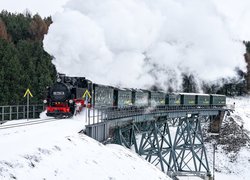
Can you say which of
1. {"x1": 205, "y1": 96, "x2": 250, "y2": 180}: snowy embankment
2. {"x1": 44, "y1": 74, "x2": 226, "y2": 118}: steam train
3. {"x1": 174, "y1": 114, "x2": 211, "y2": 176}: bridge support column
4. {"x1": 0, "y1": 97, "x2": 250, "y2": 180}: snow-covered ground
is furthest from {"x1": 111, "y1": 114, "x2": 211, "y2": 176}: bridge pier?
{"x1": 0, "y1": 97, "x2": 250, "y2": 180}: snow-covered ground

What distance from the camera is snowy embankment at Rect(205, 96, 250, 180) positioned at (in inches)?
1518

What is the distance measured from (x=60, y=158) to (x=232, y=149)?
33894mm

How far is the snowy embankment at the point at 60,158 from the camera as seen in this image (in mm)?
10594

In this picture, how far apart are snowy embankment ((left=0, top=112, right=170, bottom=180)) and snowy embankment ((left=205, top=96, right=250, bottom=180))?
23716 mm

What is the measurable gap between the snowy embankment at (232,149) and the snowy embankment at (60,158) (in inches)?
934

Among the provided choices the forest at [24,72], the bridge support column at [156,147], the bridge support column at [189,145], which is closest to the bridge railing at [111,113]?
the bridge support column at [156,147]

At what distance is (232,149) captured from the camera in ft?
140

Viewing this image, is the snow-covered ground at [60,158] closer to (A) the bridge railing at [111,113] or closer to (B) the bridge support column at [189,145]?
(A) the bridge railing at [111,113]

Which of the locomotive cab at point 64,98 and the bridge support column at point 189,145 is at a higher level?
the locomotive cab at point 64,98

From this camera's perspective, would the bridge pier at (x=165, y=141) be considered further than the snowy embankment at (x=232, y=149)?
No

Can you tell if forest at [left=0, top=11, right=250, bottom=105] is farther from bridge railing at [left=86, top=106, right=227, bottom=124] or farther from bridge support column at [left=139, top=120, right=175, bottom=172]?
bridge support column at [left=139, top=120, right=175, bottom=172]

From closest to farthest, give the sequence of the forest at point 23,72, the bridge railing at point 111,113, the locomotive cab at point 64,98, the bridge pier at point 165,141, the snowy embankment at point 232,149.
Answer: the bridge railing at point 111,113, the locomotive cab at point 64,98, the bridge pier at point 165,141, the snowy embankment at point 232,149, the forest at point 23,72

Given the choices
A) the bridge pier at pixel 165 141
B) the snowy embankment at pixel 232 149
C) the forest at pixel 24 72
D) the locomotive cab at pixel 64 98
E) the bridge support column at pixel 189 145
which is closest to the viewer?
the locomotive cab at pixel 64 98

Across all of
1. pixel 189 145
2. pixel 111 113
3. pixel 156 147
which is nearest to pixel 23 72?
pixel 156 147
